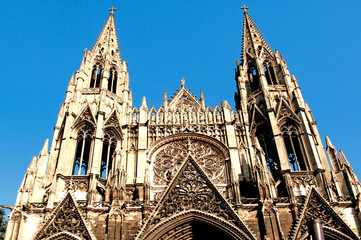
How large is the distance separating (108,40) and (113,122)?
31.7ft

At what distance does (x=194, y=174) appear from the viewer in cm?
1914

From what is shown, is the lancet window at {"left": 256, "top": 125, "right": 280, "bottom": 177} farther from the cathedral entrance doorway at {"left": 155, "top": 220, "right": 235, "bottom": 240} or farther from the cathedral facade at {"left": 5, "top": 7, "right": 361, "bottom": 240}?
the cathedral entrance doorway at {"left": 155, "top": 220, "right": 235, "bottom": 240}

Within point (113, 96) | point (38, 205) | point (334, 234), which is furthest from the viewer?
point (113, 96)

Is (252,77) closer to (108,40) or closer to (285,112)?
(285,112)

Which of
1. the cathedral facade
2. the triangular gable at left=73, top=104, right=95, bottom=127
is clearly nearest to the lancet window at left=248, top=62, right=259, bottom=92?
the cathedral facade

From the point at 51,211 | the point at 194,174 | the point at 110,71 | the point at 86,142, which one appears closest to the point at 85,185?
the point at 51,211

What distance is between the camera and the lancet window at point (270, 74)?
27219 mm

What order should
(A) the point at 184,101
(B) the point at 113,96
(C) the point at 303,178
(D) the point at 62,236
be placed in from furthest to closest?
(A) the point at 184,101 → (B) the point at 113,96 → (C) the point at 303,178 → (D) the point at 62,236

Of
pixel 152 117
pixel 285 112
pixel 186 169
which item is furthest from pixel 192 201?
pixel 285 112

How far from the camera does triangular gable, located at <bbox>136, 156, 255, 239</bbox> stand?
56.5 feet

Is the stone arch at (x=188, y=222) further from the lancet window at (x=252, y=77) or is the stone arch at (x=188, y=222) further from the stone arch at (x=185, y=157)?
the lancet window at (x=252, y=77)

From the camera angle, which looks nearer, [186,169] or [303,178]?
[186,169]

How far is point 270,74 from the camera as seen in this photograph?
27781 mm

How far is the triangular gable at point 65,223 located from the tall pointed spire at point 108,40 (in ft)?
47.8
